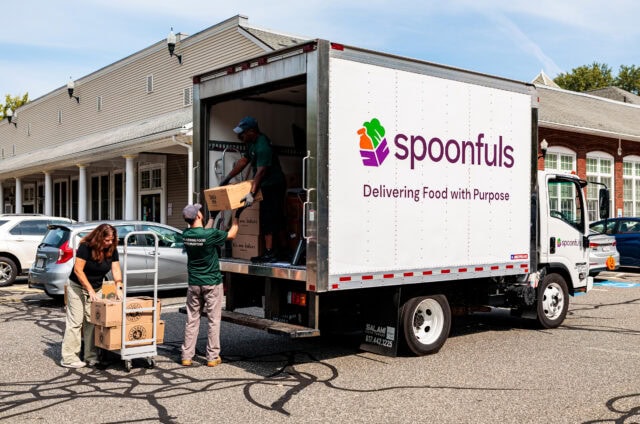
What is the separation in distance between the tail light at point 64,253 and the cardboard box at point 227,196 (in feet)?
15.7

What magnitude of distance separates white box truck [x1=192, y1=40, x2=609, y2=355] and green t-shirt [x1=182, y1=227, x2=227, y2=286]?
504 millimetres

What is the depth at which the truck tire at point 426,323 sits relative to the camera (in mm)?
7742

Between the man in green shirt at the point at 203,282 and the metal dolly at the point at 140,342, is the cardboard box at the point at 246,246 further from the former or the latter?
the metal dolly at the point at 140,342

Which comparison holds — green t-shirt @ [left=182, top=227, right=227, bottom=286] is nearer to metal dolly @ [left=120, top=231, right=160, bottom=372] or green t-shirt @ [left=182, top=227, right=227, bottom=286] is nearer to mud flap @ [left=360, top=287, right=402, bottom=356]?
metal dolly @ [left=120, top=231, right=160, bottom=372]

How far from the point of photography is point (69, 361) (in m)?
7.62

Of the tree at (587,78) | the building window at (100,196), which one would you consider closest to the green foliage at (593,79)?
the tree at (587,78)

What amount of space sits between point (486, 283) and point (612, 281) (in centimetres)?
916

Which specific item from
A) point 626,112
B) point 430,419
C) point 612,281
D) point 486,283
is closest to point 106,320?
point 430,419

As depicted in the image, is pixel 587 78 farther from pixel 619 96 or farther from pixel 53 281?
pixel 53 281

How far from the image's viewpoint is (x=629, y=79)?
223ft

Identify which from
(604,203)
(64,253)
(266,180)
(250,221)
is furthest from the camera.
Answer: (64,253)

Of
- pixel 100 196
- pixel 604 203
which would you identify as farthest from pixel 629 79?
pixel 604 203

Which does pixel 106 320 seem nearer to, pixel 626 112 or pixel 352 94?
pixel 352 94

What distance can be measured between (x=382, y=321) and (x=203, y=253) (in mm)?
2135
